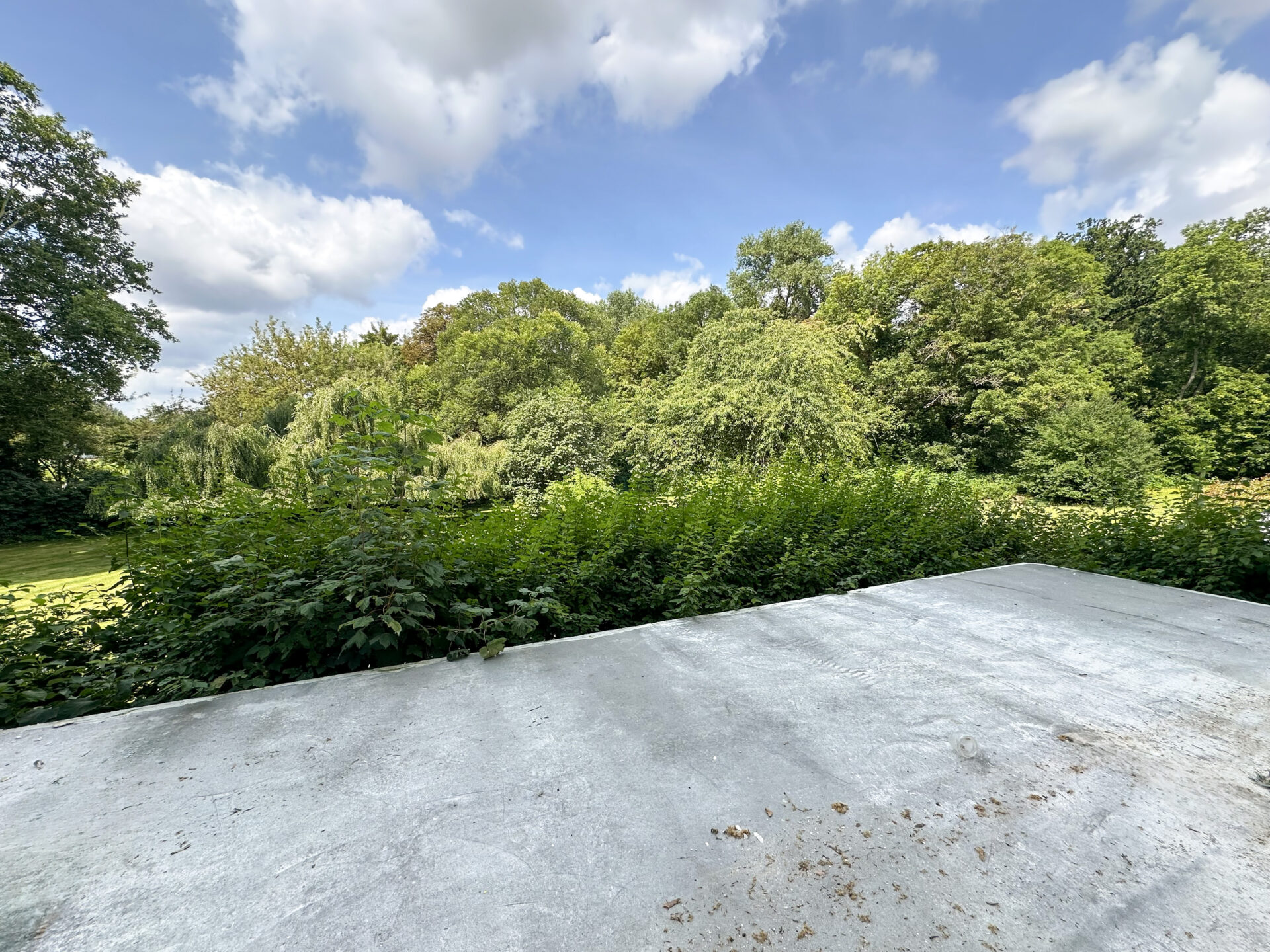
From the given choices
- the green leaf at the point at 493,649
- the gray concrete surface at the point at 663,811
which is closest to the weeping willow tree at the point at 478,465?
the green leaf at the point at 493,649

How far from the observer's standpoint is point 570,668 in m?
2.04

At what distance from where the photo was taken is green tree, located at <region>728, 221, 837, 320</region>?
70.1 ft

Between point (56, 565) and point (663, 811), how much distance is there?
12.9m

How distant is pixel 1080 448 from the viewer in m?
13.0

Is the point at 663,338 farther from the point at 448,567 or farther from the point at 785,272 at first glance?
the point at 448,567

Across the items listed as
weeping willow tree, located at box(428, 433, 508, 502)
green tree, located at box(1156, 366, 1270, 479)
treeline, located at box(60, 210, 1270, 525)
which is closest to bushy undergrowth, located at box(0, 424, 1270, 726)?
treeline, located at box(60, 210, 1270, 525)

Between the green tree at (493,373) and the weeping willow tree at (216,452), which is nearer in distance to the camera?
the weeping willow tree at (216,452)

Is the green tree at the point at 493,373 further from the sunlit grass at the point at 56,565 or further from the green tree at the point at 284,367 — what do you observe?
the sunlit grass at the point at 56,565

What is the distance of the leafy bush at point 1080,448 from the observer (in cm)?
1227

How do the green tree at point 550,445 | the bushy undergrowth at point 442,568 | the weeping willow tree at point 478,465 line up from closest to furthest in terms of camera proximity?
the bushy undergrowth at point 442,568 < the weeping willow tree at point 478,465 < the green tree at point 550,445

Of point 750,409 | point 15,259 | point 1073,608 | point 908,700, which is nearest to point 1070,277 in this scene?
point 750,409

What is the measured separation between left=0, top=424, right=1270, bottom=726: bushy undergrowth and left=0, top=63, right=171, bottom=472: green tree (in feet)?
55.1

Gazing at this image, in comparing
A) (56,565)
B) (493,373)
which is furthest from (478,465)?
(56,565)

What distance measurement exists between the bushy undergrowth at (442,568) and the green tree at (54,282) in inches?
661
